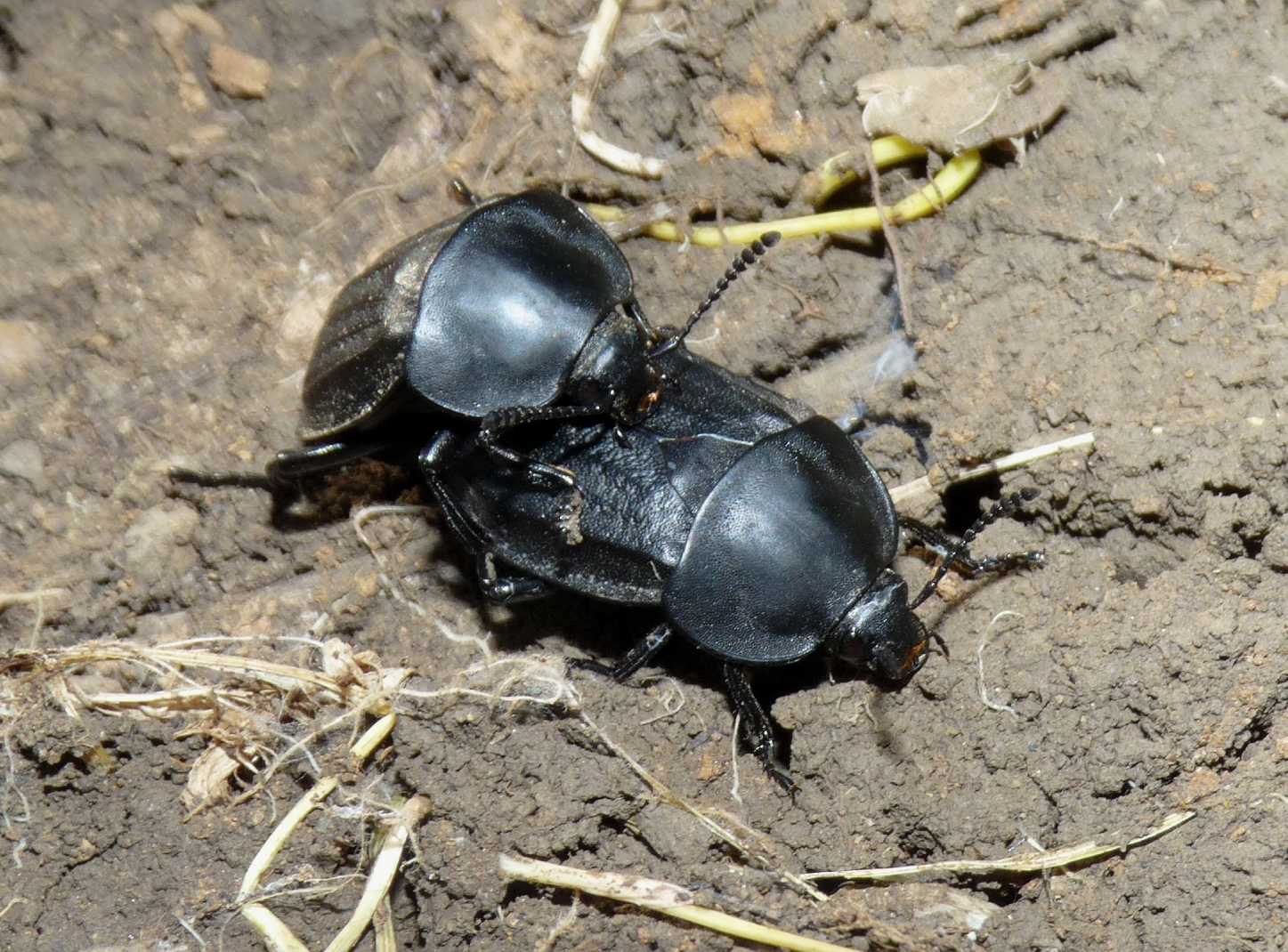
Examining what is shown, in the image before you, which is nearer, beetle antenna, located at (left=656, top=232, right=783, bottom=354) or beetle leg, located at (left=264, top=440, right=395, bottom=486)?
beetle antenna, located at (left=656, top=232, right=783, bottom=354)

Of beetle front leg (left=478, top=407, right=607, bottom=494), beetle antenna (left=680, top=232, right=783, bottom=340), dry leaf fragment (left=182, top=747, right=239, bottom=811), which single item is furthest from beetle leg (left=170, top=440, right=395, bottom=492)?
beetle antenna (left=680, top=232, right=783, bottom=340)

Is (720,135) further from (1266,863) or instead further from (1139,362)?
(1266,863)

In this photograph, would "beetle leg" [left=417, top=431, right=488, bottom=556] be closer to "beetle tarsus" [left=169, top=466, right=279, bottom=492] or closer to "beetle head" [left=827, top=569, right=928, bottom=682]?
"beetle tarsus" [left=169, top=466, right=279, bottom=492]

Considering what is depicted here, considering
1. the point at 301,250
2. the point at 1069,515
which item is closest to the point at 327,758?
the point at 301,250

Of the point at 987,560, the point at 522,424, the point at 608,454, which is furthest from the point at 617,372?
the point at 987,560

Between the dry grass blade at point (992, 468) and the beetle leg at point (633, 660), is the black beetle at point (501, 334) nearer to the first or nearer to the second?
the beetle leg at point (633, 660)
